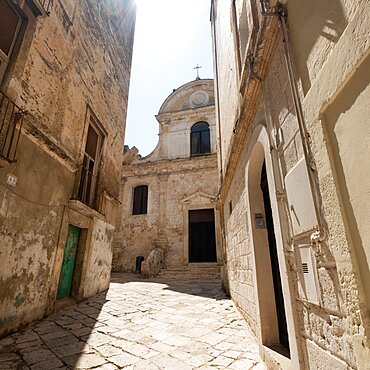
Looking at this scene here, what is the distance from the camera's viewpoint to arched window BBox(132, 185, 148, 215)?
50.4ft

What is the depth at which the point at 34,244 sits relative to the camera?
418 centimetres

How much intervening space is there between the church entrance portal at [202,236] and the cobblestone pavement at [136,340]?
8.73 metres

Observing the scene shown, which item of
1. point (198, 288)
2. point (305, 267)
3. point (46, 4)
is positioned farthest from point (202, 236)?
point (305, 267)

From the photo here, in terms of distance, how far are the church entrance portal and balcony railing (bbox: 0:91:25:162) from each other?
11.5m

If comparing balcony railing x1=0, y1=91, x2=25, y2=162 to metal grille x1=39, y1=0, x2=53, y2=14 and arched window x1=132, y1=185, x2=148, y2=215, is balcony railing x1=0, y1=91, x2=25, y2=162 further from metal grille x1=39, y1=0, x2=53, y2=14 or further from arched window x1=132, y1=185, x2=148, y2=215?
arched window x1=132, y1=185, x2=148, y2=215

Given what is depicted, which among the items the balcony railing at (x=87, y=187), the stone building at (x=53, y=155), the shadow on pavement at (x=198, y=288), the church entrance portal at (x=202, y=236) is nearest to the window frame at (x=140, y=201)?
the church entrance portal at (x=202, y=236)

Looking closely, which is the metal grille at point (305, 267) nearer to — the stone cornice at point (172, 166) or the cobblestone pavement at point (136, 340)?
the cobblestone pavement at point (136, 340)

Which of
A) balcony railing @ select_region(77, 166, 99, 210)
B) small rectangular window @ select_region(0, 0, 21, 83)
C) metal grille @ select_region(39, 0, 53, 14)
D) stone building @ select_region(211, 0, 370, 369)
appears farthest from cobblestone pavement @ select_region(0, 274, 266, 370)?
metal grille @ select_region(39, 0, 53, 14)

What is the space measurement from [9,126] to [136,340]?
3759 millimetres

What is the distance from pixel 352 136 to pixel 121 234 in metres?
14.8

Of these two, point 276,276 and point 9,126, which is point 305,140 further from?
point 9,126

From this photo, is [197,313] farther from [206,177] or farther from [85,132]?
[206,177]

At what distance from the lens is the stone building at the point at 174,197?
13.8 metres

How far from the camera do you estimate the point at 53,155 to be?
4.77 meters
